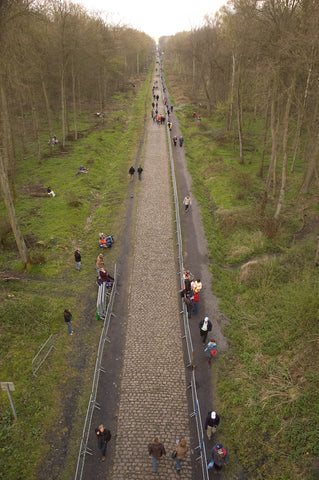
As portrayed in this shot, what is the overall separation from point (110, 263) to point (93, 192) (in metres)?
11.7

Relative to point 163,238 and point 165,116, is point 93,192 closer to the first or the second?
point 163,238

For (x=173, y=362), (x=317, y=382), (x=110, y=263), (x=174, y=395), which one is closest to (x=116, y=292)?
(x=110, y=263)

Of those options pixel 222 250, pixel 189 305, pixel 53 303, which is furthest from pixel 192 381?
pixel 222 250

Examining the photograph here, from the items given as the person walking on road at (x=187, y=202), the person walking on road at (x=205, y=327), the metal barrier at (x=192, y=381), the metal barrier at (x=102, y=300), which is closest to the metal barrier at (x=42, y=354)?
the metal barrier at (x=102, y=300)

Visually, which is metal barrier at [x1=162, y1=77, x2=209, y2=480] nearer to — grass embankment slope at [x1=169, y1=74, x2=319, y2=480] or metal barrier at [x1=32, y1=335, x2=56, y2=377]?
grass embankment slope at [x1=169, y1=74, x2=319, y2=480]

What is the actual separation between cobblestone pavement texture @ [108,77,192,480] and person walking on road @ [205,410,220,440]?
2.51 feet

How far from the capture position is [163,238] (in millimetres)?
21547

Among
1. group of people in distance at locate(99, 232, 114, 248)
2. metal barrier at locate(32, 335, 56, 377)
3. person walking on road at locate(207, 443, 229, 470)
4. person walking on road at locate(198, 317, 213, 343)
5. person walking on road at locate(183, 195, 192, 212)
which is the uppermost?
person walking on road at locate(183, 195, 192, 212)

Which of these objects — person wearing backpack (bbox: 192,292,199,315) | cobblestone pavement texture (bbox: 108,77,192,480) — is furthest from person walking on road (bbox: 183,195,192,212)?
person wearing backpack (bbox: 192,292,199,315)

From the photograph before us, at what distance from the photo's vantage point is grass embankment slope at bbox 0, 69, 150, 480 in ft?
34.9

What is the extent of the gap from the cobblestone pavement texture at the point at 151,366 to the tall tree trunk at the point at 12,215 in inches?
254

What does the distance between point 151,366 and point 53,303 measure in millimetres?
6162

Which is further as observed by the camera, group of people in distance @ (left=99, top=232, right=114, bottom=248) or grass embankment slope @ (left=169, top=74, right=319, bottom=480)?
group of people in distance @ (left=99, top=232, right=114, bottom=248)

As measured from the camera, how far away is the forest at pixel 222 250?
10.6 meters
